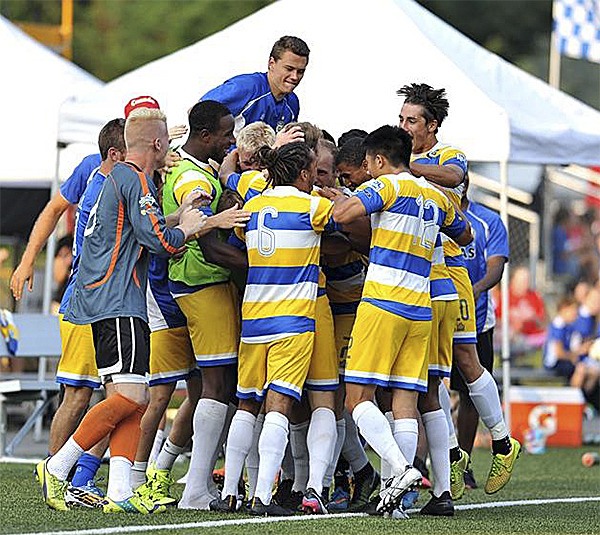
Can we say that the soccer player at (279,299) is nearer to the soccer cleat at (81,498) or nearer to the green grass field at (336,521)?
the green grass field at (336,521)

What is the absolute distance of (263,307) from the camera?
7680 millimetres

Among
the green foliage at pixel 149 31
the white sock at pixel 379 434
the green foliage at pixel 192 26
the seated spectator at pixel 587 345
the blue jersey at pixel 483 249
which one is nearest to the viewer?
the white sock at pixel 379 434

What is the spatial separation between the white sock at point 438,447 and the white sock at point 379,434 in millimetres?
460

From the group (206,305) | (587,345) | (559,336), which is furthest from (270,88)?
(559,336)

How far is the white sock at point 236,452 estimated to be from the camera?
306 inches

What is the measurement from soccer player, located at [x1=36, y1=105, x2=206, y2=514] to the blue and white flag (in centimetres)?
1241

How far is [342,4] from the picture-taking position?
483 inches

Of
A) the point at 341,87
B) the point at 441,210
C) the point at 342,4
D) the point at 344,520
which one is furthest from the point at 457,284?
the point at 342,4

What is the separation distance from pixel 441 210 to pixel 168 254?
1.50 meters

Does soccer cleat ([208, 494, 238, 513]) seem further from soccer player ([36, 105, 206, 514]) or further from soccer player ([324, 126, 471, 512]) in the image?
soccer player ([324, 126, 471, 512])

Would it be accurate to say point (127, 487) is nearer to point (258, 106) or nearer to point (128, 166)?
point (128, 166)

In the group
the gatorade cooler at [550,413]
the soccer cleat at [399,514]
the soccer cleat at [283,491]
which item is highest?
the soccer cleat at [399,514]

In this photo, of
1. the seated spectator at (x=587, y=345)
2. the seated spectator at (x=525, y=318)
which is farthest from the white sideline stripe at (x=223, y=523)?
the seated spectator at (x=525, y=318)

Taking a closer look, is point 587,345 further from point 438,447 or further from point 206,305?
point 206,305
